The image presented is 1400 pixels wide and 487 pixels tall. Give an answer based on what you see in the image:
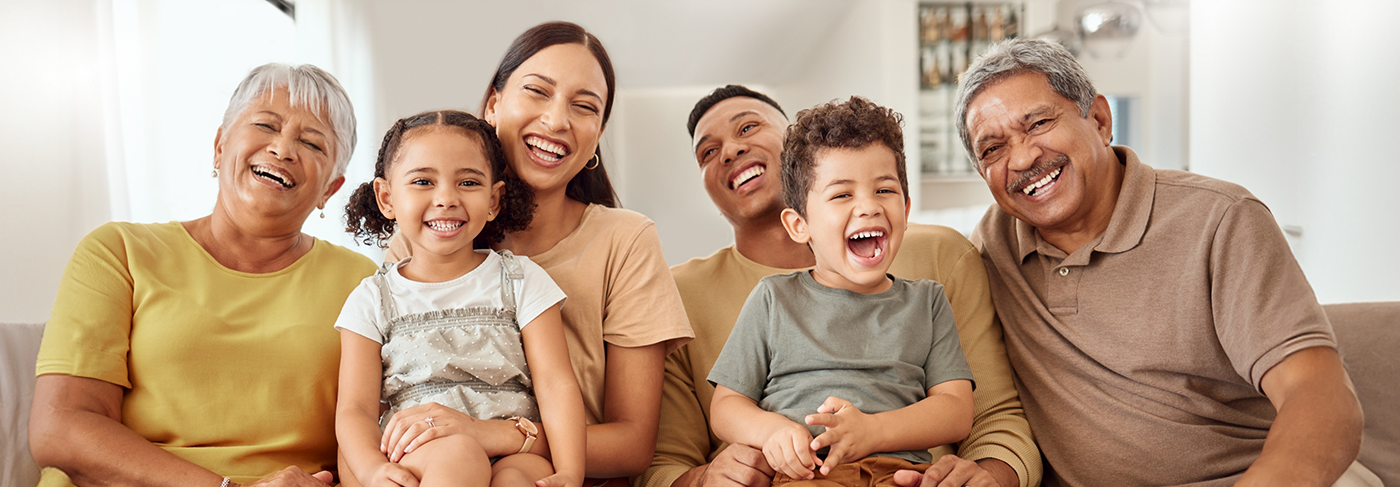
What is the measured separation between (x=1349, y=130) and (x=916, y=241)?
80.3 inches

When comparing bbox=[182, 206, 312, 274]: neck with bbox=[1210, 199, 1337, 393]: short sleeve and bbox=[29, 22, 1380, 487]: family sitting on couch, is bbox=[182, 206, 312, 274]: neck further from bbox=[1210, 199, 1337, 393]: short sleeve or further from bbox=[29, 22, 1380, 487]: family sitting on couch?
bbox=[1210, 199, 1337, 393]: short sleeve

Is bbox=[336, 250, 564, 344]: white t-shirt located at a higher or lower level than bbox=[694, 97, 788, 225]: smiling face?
lower

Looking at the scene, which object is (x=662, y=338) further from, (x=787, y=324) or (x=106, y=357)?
(x=106, y=357)

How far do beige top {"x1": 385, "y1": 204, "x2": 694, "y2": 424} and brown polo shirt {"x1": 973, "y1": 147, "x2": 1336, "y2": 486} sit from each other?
744 millimetres

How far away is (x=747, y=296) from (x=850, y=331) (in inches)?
21.9

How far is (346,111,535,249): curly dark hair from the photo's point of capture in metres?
1.58

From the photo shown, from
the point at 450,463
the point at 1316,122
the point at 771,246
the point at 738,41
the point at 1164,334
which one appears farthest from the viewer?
the point at 738,41

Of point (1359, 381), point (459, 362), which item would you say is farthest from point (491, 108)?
point (1359, 381)

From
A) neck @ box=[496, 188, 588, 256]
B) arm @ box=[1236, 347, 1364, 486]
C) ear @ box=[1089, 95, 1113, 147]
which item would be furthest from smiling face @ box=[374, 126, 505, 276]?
arm @ box=[1236, 347, 1364, 486]

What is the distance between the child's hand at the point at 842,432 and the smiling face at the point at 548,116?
76 centimetres

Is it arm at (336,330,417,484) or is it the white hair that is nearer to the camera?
arm at (336,330,417,484)

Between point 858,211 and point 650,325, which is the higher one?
point 858,211

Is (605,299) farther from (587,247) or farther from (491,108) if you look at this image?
(491,108)

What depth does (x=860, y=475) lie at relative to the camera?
4.34 feet
